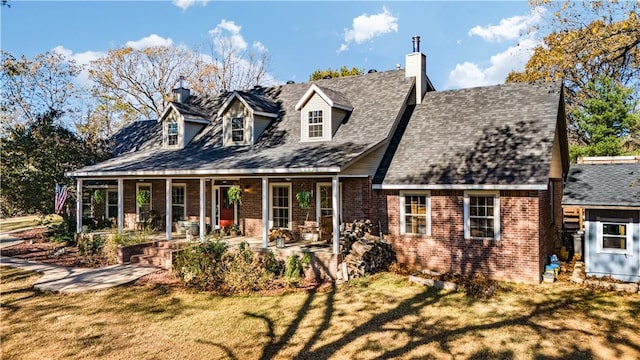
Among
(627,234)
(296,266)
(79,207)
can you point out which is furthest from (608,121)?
(79,207)

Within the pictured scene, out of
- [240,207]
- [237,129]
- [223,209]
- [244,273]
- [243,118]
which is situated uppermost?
[243,118]

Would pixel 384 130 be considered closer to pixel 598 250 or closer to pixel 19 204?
pixel 598 250

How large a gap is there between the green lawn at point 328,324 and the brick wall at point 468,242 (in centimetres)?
90

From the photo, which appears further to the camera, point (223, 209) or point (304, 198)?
point (223, 209)

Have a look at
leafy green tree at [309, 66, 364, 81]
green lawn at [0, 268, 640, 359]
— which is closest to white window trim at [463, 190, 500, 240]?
green lawn at [0, 268, 640, 359]

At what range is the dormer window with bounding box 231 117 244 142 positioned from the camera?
18.8 meters

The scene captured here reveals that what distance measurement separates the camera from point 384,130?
15.5 m

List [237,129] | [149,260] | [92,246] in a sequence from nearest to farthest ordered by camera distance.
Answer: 1. [149,260]
2. [92,246]
3. [237,129]

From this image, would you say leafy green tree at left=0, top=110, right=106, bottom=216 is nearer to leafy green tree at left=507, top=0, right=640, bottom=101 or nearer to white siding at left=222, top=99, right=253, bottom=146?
white siding at left=222, top=99, right=253, bottom=146

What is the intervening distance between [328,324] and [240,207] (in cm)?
962

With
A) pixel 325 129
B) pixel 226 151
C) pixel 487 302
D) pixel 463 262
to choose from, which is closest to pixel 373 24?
pixel 325 129

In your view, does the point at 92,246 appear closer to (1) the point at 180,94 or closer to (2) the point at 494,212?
(1) the point at 180,94

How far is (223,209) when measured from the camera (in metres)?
18.3

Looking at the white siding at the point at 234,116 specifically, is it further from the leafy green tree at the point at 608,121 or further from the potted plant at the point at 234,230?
the leafy green tree at the point at 608,121
